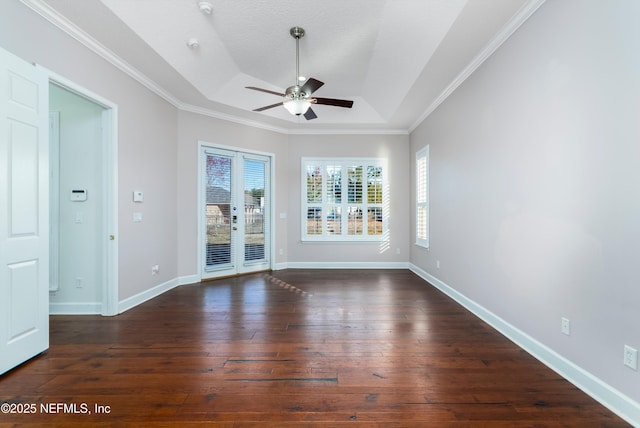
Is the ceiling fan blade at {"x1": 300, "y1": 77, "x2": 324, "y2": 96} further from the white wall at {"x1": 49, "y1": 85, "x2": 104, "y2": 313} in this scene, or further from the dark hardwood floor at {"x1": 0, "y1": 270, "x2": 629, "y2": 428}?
the dark hardwood floor at {"x1": 0, "y1": 270, "x2": 629, "y2": 428}

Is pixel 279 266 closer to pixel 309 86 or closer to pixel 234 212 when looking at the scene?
pixel 234 212

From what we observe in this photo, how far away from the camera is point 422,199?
541 cm

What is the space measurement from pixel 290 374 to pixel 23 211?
247 cm

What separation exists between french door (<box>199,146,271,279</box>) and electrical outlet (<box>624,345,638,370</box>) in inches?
201

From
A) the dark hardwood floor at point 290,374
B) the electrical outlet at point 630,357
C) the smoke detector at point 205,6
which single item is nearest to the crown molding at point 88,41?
the smoke detector at point 205,6

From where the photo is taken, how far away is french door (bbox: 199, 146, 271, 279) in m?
5.16

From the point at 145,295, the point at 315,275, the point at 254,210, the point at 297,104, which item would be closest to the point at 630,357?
the point at 297,104

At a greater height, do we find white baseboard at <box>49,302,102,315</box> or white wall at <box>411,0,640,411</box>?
white wall at <box>411,0,640,411</box>

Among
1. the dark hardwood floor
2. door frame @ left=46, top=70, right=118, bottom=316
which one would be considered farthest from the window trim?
door frame @ left=46, top=70, right=118, bottom=316

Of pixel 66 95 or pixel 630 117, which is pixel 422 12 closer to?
pixel 630 117

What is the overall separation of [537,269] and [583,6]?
1951 millimetres

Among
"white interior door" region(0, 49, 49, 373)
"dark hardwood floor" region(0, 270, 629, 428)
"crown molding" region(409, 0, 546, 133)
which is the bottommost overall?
"dark hardwood floor" region(0, 270, 629, 428)

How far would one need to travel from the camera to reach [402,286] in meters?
4.70

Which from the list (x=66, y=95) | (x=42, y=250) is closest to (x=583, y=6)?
(x=42, y=250)
